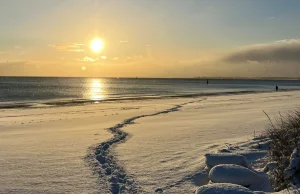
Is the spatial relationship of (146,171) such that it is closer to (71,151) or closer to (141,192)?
(141,192)

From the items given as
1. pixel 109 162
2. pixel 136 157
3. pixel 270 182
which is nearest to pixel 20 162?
pixel 109 162

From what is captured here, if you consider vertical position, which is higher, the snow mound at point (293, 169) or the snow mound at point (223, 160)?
the snow mound at point (293, 169)

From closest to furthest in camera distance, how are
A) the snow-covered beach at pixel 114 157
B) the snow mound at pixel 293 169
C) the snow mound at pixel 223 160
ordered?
1. the snow mound at pixel 293 169
2. the snow-covered beach at pixel 114 157
3. the snow mound at pixel 223 160

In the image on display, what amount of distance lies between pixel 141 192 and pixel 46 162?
2.79 meters

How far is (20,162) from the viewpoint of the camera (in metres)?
7.41

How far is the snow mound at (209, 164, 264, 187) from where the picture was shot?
5578 mm

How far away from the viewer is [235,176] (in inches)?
221

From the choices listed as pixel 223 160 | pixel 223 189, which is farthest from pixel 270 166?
pixel 223 189

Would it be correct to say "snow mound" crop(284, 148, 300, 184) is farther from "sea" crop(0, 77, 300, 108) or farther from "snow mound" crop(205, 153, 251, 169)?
"sea" crop(0, 77, 300, 108)

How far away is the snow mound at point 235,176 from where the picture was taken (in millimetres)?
5578

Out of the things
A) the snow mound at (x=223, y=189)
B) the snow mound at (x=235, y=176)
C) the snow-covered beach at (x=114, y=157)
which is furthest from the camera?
the snow-covered beach at (x=114, y=157)

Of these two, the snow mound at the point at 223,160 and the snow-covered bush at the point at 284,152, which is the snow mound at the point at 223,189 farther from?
the snow mound at the point at 223,160

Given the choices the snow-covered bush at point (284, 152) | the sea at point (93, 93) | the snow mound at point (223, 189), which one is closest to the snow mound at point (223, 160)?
the snow-covered bush at point (284, 152)

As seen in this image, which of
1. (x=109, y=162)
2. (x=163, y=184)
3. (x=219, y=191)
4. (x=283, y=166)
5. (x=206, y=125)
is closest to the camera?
(x=219, y=191)
